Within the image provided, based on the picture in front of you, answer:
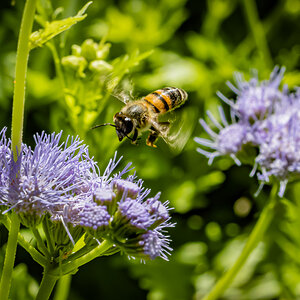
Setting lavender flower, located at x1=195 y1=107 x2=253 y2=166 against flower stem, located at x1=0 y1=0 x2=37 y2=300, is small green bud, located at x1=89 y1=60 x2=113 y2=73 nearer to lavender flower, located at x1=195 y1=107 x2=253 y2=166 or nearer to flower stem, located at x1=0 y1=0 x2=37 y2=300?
lavender flower, located at x1=195 y1=107 x2=253 y2=166

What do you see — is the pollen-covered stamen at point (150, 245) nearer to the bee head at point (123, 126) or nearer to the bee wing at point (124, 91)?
the bee head at point (123, 126)

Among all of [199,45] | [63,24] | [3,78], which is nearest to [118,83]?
[63,24]

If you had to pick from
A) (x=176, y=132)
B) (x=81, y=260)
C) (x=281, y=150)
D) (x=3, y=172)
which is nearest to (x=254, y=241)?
(x=281, y=150)

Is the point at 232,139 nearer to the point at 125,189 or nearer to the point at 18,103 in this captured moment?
the point at 125,189

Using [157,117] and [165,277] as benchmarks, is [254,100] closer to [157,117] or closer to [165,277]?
[157,117]

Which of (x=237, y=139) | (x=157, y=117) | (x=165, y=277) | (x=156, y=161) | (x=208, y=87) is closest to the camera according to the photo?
(x=157, y=117)

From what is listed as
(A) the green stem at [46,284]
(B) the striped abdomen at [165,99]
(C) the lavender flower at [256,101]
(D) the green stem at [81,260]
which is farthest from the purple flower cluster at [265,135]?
(A) the green stem at [46,284]

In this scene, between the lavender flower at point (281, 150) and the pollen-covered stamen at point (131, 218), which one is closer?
the pollen-covered stamen at point (131, 218)
